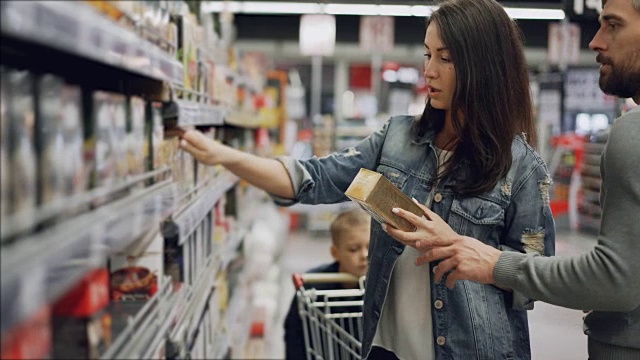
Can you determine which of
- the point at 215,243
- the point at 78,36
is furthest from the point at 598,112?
the point at 78,36

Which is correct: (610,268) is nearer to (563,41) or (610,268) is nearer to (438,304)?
(438,304)

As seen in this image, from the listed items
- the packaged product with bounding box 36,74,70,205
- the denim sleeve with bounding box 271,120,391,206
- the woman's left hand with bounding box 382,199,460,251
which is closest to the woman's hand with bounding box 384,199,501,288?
the woman's left hand with bounding box 382,199,460,251

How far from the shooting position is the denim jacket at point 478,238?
207 cm

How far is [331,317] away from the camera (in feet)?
8.64

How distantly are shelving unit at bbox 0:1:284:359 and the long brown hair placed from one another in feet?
2.41

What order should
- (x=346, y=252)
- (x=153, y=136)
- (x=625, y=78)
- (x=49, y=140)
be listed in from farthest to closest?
(x=346, y=252)
(x=153, y=136)
(x=625, y=78)
(x=49, y=140)

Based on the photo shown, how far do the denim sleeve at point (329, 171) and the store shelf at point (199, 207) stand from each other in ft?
0.86

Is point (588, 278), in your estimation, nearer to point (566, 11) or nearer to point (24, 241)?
point (24, 241)

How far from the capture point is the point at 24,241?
100cm

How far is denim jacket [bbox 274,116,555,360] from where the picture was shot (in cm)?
207

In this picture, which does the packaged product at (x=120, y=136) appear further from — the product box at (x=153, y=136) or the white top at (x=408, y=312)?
the white top at (x=408, y=312)

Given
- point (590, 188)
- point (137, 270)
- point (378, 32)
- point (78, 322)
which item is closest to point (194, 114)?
point (137, 270)

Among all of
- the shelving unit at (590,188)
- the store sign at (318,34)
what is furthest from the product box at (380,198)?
the store sign at (318,34)

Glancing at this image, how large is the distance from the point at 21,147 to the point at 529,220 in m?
1.40
